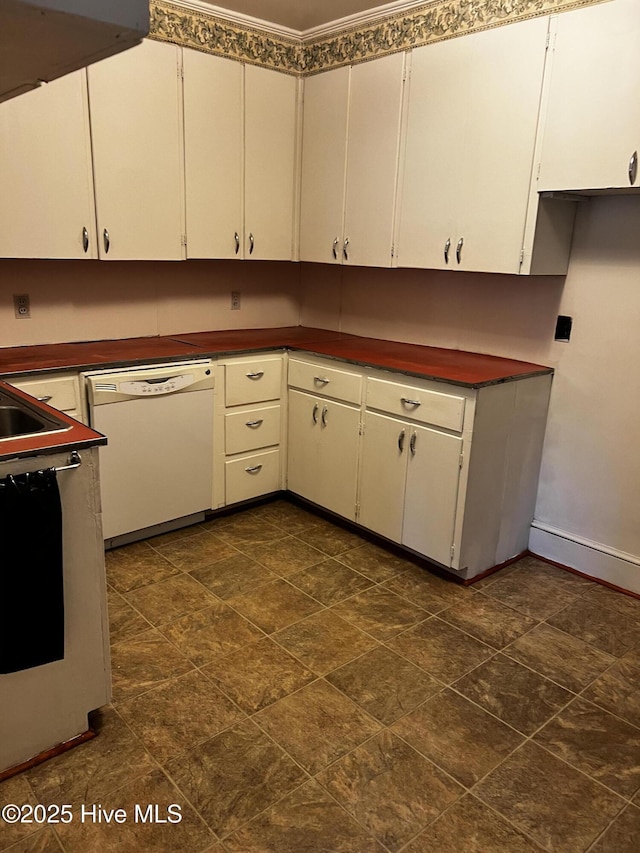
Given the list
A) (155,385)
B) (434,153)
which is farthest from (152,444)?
(434,153)

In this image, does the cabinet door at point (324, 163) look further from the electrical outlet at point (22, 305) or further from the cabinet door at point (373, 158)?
the electrical outlet at point (22, 305)

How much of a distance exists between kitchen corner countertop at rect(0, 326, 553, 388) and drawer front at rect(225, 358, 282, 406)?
8 centimetres

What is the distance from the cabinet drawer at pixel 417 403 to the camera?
2.74 metres

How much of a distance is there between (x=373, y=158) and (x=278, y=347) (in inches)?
43.1

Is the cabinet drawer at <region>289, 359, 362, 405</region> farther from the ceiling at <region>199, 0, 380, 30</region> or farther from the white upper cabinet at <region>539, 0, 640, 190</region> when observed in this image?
the ceiling at <region>199, 0, 380, 30</region>

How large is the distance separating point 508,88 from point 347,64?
1.07 metres

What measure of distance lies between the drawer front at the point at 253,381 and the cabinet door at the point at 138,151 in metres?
0.69

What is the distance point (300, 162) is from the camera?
3742mm

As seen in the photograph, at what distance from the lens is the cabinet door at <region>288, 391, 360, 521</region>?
3.27 m

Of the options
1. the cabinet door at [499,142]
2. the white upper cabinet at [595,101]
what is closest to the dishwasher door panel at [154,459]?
the cabinet door at [499,142]

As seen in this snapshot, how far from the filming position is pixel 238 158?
348cm

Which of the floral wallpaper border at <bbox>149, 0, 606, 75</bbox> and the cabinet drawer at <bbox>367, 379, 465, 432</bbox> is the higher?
the floral wallpaper border at <bbox>149, 0, 606, 75</bbox>

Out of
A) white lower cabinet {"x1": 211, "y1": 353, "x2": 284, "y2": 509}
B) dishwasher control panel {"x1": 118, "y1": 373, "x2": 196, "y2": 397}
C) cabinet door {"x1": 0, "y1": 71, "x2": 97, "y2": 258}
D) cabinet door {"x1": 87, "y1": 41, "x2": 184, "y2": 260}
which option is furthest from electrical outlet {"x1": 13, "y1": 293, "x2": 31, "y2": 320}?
white lower cabinet {"x1": 211, "y1": 353, "x2": 284, "y2": 509}

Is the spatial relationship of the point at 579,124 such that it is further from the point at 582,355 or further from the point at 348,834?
the point at 348,834
